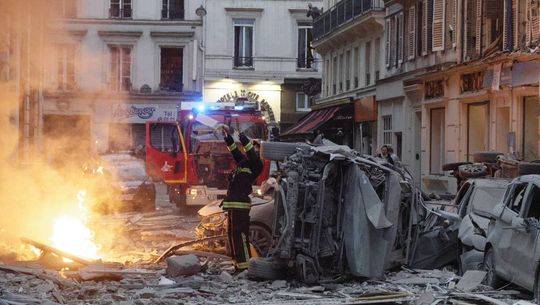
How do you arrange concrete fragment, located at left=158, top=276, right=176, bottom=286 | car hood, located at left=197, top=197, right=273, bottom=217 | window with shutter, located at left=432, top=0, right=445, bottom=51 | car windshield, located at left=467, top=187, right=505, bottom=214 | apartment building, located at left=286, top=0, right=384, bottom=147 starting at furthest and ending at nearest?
apartment building, located at left=286, top=0, right=384, bottom=147 → window with shutter, located at left=432, top=0, right=445, bottom=51 → car hood, located at left=197, top=197, right=273, bottom=217 → car windshield, located at left=467, top=187, right=505, bottom=214 → concrete fragment, located at left=158, top=276, right=176, bottom=286

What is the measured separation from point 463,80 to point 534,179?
52.9 feet

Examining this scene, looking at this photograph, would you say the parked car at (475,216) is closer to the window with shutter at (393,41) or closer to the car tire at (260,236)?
the car tire at (260,236)

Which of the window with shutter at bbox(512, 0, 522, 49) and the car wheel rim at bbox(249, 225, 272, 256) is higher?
the window with shutter at bbox(512, 0, 522, 49)

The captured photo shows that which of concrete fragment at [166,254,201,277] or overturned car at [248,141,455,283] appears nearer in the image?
overturned car at [248,141,455,283]

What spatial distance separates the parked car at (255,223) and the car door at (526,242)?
4090 millimetres

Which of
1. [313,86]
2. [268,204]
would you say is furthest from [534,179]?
[313,86]

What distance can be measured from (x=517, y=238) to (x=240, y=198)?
389 centimetres

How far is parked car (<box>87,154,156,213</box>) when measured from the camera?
2312 centimetres

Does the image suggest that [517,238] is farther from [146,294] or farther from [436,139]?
[436,139]

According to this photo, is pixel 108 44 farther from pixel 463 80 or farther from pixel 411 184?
pixel 411 184

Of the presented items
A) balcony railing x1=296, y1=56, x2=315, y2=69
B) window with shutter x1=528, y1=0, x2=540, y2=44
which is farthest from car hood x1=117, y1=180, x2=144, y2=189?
balcony railing x1=296, y1=56, x2=315, y2=69

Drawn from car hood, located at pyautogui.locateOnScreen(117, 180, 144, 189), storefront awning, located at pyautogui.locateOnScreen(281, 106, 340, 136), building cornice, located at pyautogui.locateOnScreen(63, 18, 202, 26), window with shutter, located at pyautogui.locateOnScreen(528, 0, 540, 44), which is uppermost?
building cornice, located at pyautogui.locateOnScreen(63, 18, 202, 26)

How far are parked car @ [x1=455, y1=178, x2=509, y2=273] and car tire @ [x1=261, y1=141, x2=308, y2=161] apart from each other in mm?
2610

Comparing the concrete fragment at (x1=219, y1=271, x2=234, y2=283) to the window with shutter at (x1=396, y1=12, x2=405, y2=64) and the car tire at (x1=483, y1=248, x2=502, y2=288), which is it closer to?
the car tire at (x1=483, y1=248, x2=502, y2=288)
